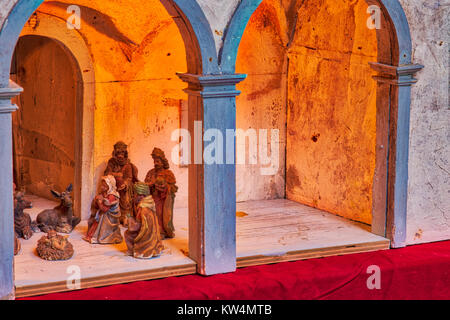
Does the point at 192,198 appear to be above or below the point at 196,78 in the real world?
below

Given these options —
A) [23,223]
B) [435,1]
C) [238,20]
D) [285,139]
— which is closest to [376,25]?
[435,1]

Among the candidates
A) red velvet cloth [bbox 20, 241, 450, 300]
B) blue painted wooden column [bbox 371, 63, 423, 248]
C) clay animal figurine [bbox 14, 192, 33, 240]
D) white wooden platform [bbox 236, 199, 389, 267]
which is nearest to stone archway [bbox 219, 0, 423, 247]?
blue painted wooden column [bbox 371, 63, 423, 248]

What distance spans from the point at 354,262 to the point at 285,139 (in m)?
2.94

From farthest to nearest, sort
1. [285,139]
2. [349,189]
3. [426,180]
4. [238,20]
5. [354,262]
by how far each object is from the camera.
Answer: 1. [285,139]
2. [349,189]
3. [426,180]
4. [354,262]
5. [238,20]

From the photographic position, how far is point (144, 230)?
964 cm

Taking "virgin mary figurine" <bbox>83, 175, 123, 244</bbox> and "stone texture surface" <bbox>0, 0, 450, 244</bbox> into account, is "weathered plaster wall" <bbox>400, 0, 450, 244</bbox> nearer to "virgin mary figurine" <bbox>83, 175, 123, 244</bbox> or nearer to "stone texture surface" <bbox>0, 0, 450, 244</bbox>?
"stone texture surface" <bbox>0, 0, 450, 244</bbox>

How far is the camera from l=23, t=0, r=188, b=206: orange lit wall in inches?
441

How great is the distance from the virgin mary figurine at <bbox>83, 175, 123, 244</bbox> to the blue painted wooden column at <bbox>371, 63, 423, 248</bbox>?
3.17m

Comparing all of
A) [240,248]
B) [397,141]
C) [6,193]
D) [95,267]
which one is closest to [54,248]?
[95,267]

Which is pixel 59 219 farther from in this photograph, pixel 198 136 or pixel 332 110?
pixel 332 110

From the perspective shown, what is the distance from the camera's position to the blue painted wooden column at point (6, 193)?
8422 mm
